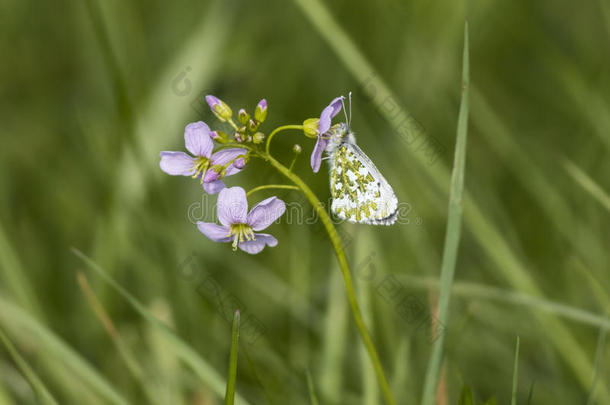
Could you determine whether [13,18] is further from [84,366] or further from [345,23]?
[84,366]

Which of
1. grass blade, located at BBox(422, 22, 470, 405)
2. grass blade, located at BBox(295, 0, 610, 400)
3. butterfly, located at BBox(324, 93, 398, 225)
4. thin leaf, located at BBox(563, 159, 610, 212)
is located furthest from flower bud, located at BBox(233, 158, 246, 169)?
thin leaf, located at BBox(563, 159, 610, 212)

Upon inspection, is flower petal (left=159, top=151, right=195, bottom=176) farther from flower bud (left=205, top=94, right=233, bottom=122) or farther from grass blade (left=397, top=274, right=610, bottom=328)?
grass blade (left=397, top=274, right=610, bottom=328)

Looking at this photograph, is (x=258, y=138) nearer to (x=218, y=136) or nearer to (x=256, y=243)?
(x=218, y=136)

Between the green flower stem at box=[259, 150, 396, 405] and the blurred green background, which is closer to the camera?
the green flower stem at box=[259, 150, 396, 405]

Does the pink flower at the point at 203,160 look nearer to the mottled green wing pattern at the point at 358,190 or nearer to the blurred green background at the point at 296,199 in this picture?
the mottled green wing pattern at the point at 358,190

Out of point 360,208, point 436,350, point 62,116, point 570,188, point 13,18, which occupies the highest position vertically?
point 13,18

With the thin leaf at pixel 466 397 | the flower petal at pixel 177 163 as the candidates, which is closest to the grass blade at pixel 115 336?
the flower petal at pixel 177 163

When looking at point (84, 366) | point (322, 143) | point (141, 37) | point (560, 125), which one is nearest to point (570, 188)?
point (560, 125)
